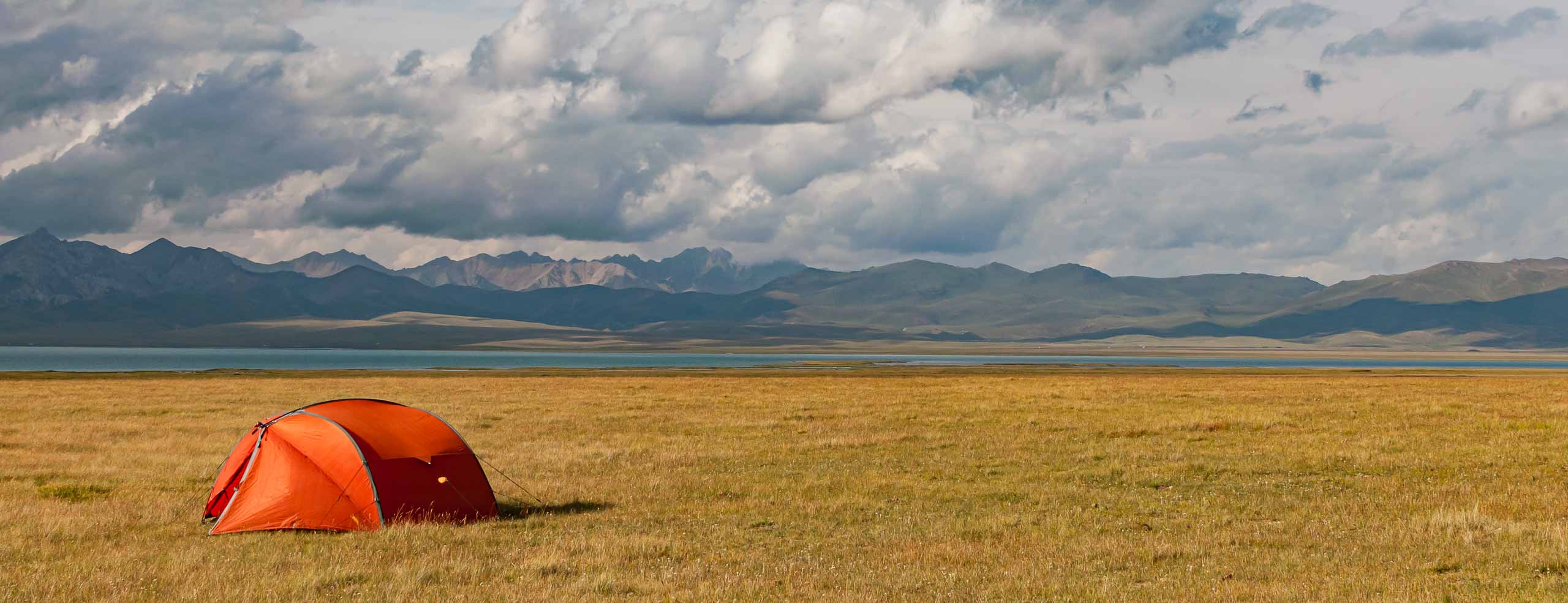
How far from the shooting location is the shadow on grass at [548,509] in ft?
67.7

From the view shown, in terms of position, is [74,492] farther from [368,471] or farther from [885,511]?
[885,511]

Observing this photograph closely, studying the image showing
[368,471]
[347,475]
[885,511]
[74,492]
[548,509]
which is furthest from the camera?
[74,492]

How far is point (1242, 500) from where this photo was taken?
814 inches

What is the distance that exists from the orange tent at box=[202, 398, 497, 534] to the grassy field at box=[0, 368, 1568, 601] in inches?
29.4

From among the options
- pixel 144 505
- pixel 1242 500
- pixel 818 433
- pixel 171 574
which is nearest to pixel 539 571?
pixel 171 574

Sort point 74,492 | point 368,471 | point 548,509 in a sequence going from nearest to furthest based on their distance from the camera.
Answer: point 368,471 < point 548,509 < point 74,492

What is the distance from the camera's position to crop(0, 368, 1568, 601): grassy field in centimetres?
1358

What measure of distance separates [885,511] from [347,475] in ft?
31.0

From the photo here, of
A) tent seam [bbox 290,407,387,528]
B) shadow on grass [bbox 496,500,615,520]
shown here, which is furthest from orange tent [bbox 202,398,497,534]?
shadow on grass [bbox 496,500,615,520]

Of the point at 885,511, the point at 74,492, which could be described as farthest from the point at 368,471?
the point at 885,511

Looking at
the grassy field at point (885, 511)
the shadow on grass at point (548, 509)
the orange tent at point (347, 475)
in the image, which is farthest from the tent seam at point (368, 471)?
the shadow on grass at point (548, 509)

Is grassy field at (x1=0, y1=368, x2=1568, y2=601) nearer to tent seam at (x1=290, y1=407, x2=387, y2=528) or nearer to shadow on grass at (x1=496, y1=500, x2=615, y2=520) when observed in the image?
shadow on grass at (x1=496, y1=500, x2=615, y2=520)

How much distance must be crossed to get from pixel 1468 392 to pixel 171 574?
5907 centimetres

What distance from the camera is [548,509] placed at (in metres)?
21.3
